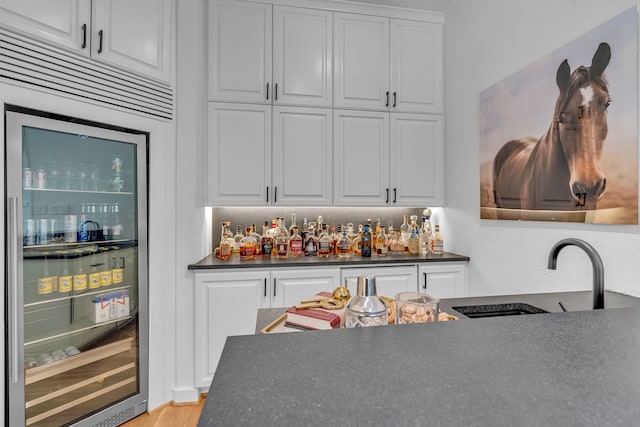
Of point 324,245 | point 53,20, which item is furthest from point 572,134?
point 53,20

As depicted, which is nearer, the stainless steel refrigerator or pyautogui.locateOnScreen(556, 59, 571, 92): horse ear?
the stainless steel refrigerator

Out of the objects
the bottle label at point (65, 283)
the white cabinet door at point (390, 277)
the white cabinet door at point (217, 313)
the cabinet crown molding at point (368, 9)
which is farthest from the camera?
the cabinet crown molding at point (368, 9)

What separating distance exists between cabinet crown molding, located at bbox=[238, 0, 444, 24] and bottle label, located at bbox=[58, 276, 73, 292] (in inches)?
89.2

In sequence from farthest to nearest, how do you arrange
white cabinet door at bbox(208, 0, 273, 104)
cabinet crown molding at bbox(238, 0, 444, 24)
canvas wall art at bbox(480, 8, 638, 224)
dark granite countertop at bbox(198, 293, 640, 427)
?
cabinet crown molding at bbox(238, 0, 444, 24), white cabinet door at bbox(208, 0, 273, 104), canvas wall art at bbox(480, 8, 638, 224), dark granite countertop at bbox(198, 293, 640, 427)

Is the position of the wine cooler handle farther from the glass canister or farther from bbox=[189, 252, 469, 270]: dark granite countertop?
the glass canister

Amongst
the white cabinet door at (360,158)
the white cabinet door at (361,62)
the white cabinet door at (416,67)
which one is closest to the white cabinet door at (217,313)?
the white cabinet door at (360,158)

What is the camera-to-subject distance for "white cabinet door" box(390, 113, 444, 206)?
2.65 meters

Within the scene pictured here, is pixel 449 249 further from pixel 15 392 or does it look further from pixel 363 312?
pixel 15 392

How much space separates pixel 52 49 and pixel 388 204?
2272 millimetres

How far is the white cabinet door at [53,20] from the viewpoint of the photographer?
4.63ft

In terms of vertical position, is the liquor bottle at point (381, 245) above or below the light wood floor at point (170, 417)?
above

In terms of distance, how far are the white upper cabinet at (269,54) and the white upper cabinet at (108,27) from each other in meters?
0.41

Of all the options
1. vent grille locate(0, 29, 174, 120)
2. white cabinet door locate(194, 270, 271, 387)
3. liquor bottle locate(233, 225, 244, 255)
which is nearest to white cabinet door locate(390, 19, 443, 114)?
liquor bottle locate(233, 225, 244, 255)

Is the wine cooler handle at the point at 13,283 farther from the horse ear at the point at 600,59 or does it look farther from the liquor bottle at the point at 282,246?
the horse ear at the point at 600,59
